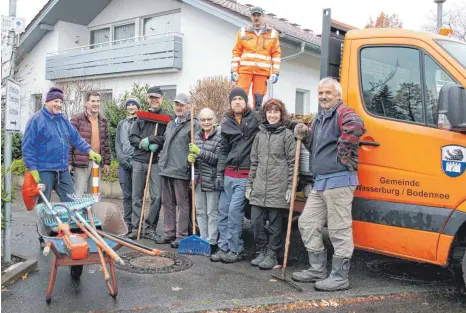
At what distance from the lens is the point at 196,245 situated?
6.20 meters

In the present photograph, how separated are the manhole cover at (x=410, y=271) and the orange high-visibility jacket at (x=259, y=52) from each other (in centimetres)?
297

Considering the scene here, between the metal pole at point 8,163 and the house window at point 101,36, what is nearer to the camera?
the metal pole at point 8,163

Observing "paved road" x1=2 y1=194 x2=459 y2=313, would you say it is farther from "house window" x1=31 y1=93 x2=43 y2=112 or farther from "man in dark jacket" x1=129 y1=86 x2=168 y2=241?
"house window" x1=31 y1=93 x2=43 y2=112

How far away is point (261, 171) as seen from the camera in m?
5.50

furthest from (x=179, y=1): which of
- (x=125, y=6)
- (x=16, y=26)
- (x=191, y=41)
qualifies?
(x=16, y=26)

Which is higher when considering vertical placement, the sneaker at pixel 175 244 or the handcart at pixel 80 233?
the handcart at pixel 80 233

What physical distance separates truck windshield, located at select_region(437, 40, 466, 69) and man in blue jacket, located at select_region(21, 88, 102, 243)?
377 cm

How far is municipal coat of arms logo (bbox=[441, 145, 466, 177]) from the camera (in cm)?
429

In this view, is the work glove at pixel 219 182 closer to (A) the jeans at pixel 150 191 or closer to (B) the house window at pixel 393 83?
(A) the jeans at pixel 150 191

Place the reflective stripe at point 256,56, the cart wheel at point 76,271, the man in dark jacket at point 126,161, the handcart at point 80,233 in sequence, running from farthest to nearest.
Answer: the man in dark jacket at point 126,161, the reflective stripe at point 256,56, the cart wheel at point 76,271, the handcart at point 80,233

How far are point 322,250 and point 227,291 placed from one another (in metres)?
1.06

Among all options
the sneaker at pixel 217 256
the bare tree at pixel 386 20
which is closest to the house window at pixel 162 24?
the sneaker at pixel 217 256

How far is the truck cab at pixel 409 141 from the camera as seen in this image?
14.4 ft

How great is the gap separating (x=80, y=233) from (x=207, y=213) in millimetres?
1974
